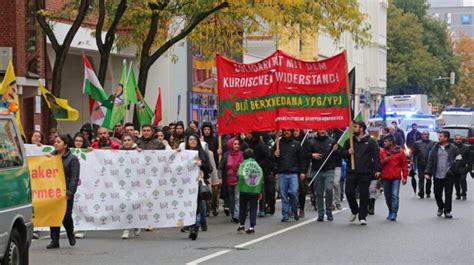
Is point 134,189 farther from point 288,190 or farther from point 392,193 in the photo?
point 392,193

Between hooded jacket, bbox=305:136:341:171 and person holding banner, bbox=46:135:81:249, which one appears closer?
person holding banner, bbox=46:135:81:249

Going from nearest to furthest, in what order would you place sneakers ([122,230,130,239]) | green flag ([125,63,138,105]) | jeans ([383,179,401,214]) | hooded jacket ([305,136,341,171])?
sneakers ([122,230,130,239]) < jeans ([383,179,401,214]) < hooded jacket ([305,136,341,171]) < green flag ([125,63,138,105])

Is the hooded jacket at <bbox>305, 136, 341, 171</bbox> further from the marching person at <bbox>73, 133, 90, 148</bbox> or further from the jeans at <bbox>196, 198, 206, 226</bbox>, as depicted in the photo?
the marching person at <bbox>73, 133, 90, 148</bbox>

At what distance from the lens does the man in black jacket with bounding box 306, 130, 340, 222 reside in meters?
19.7

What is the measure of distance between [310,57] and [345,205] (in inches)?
1326

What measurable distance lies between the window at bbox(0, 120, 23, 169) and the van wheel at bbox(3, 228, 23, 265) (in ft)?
2.55

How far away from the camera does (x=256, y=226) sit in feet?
60.8

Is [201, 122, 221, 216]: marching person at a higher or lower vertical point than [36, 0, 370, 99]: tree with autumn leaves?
lower

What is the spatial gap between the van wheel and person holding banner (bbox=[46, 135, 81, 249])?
9.74 feet

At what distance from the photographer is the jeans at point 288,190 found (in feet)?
63.6

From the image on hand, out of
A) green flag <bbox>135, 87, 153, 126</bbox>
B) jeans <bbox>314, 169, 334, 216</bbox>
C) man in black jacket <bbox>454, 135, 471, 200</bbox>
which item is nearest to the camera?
jeans <bbox>314, 169, 334, 216</bbox>

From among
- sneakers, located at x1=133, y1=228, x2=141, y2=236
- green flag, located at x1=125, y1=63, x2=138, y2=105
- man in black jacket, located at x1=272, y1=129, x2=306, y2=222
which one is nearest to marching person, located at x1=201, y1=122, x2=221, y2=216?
man in black jacket, located at x1=272, y1=129, x2=306, y2=222

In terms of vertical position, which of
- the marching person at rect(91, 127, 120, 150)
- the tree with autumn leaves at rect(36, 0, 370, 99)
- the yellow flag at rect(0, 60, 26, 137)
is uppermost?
the tree with autumn leaves at rect(36, 0, 370, 99)

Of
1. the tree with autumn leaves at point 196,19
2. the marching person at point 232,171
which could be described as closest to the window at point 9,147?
the marching person at point 232,171
